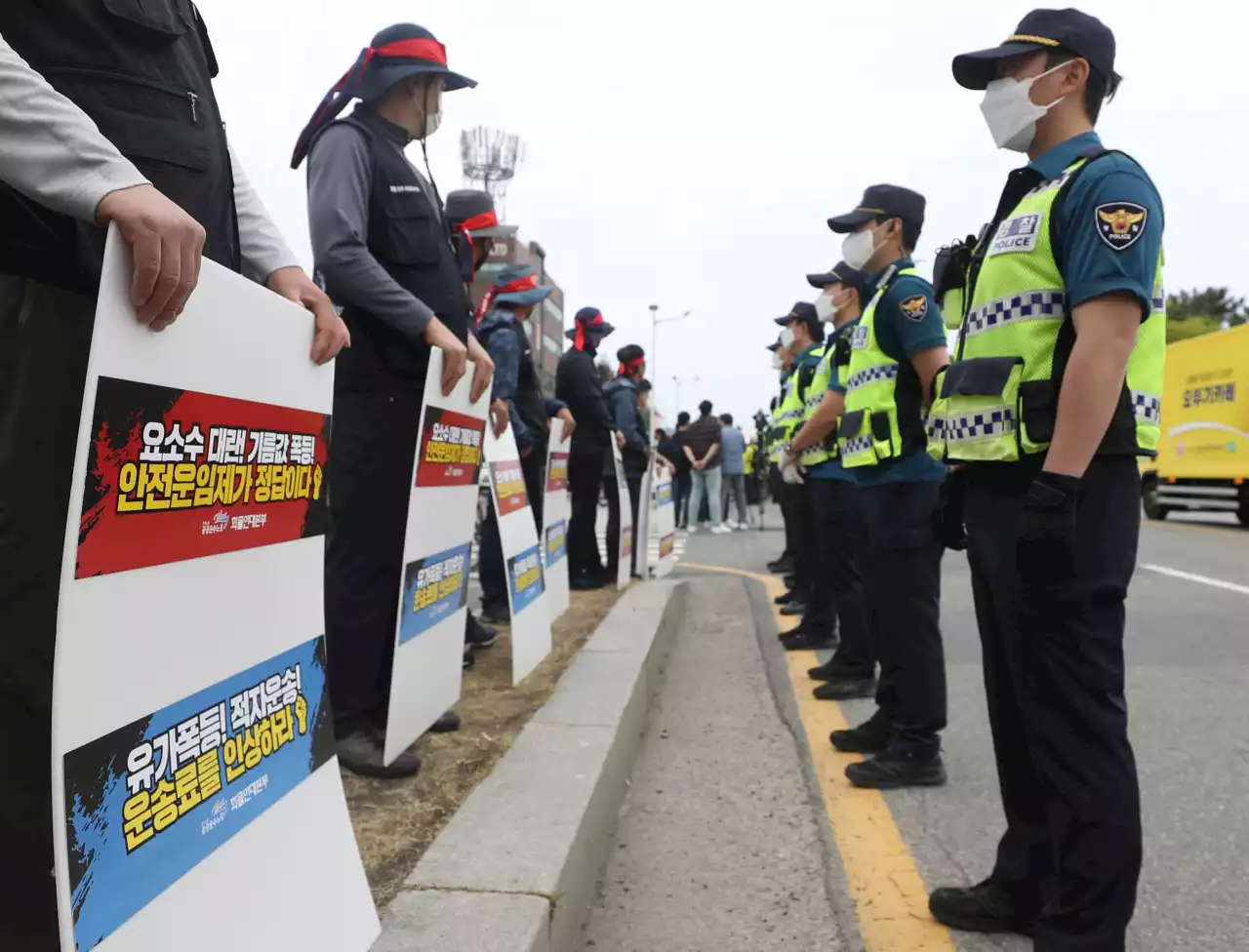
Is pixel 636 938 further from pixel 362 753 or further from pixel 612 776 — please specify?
pixel 362 753

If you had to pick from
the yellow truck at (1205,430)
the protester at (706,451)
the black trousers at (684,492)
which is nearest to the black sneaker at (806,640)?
the protester at (706,451)

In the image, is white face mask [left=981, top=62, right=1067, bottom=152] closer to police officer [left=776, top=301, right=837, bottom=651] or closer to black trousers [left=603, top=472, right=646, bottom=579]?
police officer [left=776, top=301, right=837, bottom=651]

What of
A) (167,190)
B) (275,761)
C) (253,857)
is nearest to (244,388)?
(167,190)

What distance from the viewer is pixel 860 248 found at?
3.85 metres

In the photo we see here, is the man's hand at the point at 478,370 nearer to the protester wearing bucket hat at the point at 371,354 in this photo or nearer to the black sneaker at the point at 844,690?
the protester wearing bucket hat at the point at 371,354

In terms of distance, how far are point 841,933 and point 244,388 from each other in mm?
1776

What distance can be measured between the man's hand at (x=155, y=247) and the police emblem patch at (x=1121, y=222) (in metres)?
1.56

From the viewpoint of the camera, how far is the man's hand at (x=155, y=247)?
1.16 m

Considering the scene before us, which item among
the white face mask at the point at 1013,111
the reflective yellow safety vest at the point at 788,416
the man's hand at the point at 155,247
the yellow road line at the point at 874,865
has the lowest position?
the yellow road line at the point at 874,865

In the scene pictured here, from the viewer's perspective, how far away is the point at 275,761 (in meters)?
1.53

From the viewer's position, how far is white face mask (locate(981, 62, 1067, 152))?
2.10 metres

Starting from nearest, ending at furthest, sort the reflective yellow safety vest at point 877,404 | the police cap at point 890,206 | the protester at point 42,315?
the protester at point 42,315, the reflective yellow safety vest at point 877,404, the police cap at point 890,206

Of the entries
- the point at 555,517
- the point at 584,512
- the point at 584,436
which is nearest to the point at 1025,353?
the point at 555,517

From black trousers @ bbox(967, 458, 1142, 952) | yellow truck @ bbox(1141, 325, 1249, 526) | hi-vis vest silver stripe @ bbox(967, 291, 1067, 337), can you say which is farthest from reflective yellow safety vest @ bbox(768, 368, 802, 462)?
yellow truck @ bbox(1141, 325, 1249, 526)
